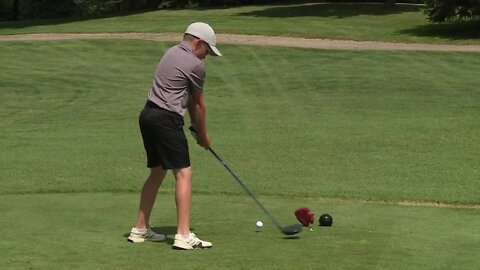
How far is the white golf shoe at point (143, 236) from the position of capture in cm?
730

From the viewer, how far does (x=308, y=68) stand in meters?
23.5

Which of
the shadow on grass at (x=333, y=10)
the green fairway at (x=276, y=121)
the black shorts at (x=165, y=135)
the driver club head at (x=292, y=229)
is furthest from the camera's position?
the shadow on grass at (x=333, y=10)

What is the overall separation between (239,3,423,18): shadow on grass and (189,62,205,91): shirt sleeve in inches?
1142

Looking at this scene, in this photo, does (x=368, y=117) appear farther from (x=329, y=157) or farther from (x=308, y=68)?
(x=308, y=68)

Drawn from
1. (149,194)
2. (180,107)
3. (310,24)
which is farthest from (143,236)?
(310,24)

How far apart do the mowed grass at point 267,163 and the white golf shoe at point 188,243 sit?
0.13 m

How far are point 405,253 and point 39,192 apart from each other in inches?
196

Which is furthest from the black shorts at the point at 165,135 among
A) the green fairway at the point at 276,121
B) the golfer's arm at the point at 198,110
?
the green fairway at the point at 276,121

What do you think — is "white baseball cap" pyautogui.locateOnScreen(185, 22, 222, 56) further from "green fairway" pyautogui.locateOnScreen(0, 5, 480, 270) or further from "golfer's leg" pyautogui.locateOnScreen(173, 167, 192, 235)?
"green fairway" pyautogui.locateOnScreen(0, 5, 480, 270)

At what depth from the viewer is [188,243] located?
274 inches

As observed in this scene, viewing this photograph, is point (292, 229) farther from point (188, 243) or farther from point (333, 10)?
point (333, 10)

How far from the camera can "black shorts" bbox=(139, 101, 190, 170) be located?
7039 mm

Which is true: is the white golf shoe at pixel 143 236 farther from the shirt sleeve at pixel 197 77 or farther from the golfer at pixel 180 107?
the shirt sleeve at pixel 197 77

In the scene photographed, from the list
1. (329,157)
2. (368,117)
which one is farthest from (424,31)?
(329,157)
